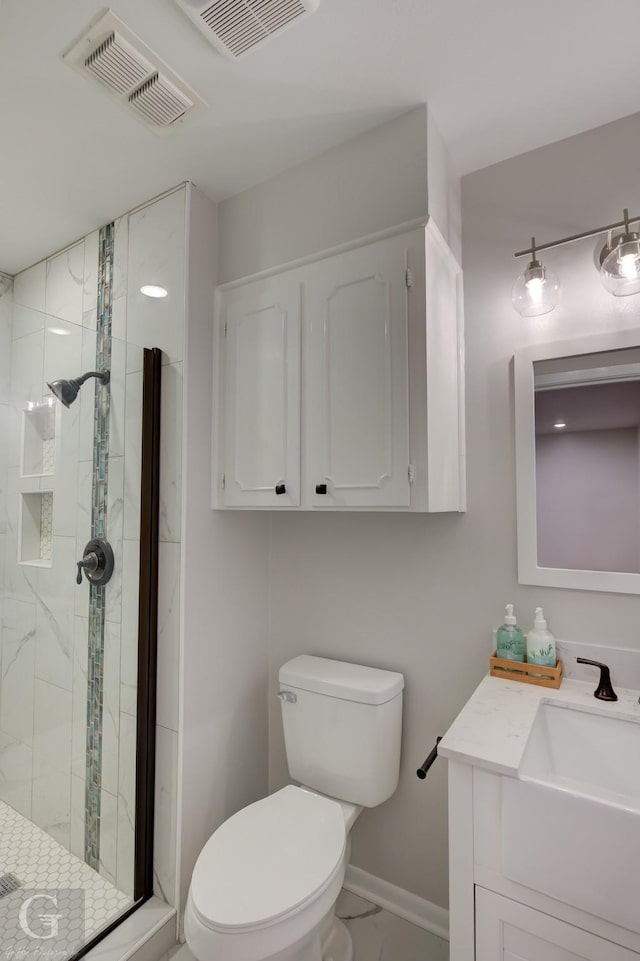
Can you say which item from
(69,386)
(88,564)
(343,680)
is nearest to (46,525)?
(88,564)

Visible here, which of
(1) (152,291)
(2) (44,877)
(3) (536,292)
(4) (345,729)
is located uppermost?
(1) (152,291)

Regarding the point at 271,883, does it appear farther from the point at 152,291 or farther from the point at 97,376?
the point at 152,291

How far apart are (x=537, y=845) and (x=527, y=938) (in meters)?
0.19

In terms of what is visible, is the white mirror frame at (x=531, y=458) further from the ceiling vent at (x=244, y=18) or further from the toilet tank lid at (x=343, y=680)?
the ceiling vent at (x=244, y=18)

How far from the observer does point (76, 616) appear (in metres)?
1.63

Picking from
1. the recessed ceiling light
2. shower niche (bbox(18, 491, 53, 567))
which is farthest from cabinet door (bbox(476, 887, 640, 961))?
the recessed ceiling light

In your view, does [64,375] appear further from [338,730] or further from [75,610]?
[338,730]

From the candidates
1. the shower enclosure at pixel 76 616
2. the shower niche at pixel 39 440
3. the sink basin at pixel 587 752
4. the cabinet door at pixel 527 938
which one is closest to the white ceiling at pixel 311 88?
the shower enclosure at pixel 76 616

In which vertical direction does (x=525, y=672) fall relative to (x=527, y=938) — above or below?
above

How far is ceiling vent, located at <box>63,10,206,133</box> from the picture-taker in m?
1.15

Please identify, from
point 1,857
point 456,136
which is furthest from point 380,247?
point 1,857

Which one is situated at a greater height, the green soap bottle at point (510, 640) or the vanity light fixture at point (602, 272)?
the vanity light fixture at point (602, 272)

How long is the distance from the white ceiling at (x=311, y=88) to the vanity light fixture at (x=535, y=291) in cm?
40

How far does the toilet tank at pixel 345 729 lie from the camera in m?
1.49
